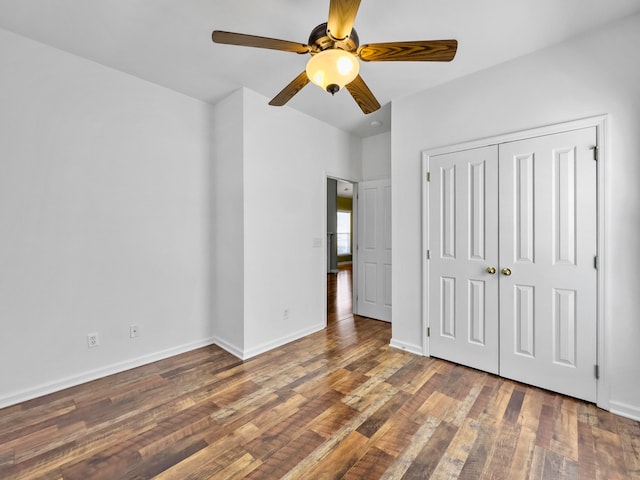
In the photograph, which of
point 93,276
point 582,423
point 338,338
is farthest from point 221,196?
point 582,423

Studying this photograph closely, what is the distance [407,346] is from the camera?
3133 mm

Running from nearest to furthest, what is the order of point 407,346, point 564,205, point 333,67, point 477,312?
point 333,67 < point 564,205 < point 477,312 < point 407,346

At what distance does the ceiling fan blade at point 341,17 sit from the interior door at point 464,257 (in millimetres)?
1744

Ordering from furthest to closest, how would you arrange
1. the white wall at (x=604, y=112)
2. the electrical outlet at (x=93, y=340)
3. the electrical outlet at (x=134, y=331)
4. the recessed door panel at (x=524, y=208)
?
the electrical outlet at (x=134, y=331), the electrical outlet at (x=93, y=340), the recessed door panel at (x=524, y=208), the white wall at (x=604, y=112)

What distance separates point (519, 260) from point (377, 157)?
251cm

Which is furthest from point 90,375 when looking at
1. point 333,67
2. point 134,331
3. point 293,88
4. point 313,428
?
point 333,67

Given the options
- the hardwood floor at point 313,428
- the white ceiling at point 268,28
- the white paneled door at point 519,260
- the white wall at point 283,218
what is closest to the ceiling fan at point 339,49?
the white ceiling at point 268,28

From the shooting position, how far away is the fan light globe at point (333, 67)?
156cm

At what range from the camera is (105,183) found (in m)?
2.64

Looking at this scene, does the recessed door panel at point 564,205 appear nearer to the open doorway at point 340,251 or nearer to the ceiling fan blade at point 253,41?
the ceiling fan blade at point 253,41

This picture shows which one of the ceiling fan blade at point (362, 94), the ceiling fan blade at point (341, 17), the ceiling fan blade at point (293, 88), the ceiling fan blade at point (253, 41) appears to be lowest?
the ceiling fan blade at point (362, 94)

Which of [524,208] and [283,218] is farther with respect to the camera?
[283,218]

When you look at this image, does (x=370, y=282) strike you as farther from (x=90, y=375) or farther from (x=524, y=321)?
(x=90, y=375)

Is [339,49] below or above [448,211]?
above
